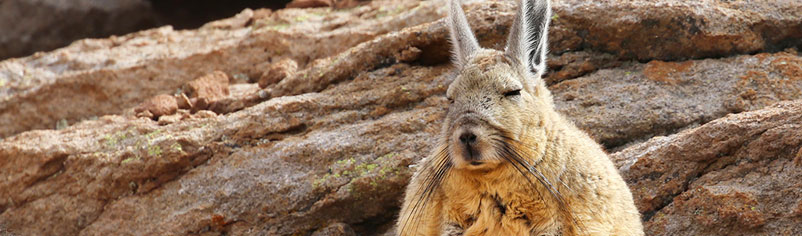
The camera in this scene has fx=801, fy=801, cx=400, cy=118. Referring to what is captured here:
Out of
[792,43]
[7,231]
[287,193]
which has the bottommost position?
[7,231]

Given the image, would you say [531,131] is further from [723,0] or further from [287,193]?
[723,0]

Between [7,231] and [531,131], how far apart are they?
561 centimetres

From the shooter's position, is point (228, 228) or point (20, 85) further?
point (20, 85)

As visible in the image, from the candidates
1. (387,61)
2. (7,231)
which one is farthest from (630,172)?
(7,231)

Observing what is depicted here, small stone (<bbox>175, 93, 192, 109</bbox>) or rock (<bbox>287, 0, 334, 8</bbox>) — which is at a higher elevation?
rock (<bbox>287, 0, 334, 8</bbox>)

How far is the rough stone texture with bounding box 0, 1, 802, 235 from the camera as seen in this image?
6.59 meters

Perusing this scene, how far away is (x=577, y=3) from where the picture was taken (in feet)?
27.3

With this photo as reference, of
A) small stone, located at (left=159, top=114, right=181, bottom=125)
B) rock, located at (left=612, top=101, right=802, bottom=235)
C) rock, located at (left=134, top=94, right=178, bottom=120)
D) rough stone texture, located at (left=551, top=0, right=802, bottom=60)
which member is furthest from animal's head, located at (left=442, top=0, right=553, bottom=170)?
rock, located at (left=134, top=94, right=178, bottom=120)

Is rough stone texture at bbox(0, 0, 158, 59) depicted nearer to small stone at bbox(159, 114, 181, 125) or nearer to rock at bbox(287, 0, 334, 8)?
rock at bbox(287, 0, 334, 8)

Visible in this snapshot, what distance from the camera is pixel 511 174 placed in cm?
553

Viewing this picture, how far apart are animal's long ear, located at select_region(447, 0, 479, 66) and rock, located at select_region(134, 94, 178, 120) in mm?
4046

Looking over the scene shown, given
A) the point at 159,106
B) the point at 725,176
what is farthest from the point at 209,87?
the point at 725,176

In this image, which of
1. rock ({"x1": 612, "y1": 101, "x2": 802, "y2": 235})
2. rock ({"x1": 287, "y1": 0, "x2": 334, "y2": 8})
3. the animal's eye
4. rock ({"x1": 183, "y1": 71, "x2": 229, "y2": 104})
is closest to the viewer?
the animal's eye

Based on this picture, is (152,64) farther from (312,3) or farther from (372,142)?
(372,142)
